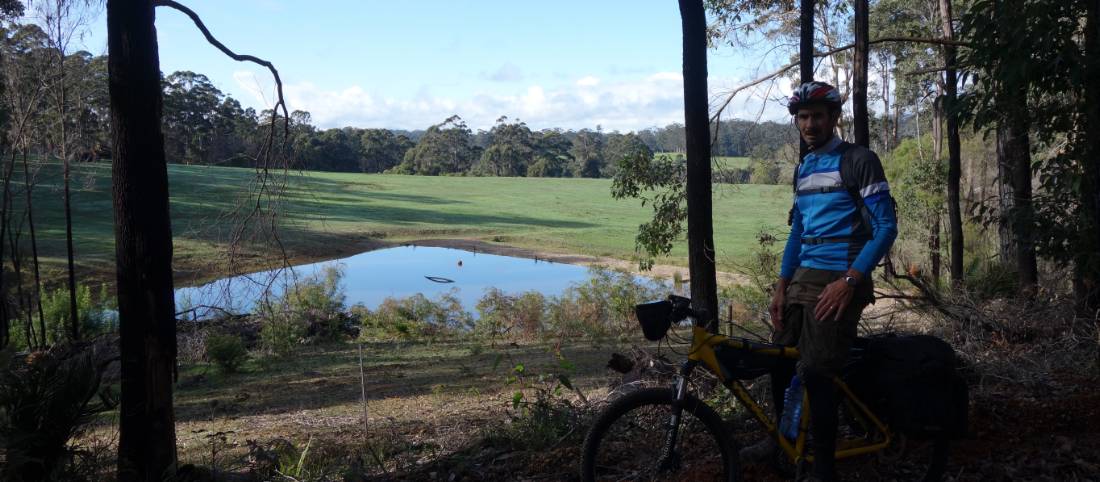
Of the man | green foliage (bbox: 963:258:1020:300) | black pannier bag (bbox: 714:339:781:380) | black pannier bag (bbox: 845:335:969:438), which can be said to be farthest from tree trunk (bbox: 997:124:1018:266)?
black pannier bag (bbox: 714:339:781:380)

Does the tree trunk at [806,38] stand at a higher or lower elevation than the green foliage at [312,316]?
higher

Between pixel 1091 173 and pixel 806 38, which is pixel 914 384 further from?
pixel 806 38

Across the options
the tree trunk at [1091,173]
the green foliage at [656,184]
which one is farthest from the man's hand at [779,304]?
the green foliage at [656,184]

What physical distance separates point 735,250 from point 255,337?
3475 centimetres

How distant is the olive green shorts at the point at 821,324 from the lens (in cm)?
354

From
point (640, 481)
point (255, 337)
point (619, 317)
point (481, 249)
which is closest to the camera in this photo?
point (640, 481)

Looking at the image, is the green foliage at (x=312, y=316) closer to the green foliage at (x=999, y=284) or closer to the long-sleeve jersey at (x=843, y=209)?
the green foliage at (x=999, y=284)

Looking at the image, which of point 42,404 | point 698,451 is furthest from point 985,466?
point 42,404

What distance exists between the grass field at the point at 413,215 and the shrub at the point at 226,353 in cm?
990

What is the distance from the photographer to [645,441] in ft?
12.4

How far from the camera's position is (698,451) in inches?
161

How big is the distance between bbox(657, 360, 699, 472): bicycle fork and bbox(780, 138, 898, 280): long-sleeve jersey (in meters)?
0.75

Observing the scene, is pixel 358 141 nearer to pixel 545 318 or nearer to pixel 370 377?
pixel 545 318

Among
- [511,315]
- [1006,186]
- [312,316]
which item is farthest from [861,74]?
[312,316]
